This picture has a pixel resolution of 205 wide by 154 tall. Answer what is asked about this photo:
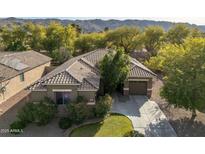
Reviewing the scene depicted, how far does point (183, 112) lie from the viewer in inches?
949

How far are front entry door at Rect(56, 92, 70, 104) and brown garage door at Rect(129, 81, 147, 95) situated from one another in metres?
8.94

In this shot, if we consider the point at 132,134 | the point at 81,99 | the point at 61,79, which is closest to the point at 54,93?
the point at 61,79

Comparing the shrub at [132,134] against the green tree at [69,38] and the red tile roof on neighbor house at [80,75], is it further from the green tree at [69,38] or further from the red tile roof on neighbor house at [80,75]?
the green tree at [69,38]

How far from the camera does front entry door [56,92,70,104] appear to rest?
22453 millimetres

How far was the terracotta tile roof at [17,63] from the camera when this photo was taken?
29.8m

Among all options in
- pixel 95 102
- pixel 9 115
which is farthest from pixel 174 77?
pixel 9 115

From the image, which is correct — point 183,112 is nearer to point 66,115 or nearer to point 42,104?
point 66,115

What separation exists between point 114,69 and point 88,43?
3043 cm

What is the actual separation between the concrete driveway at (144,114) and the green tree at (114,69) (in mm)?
2142

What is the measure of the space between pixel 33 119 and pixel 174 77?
1235 centimetres

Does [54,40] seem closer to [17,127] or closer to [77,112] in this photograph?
[77,112]

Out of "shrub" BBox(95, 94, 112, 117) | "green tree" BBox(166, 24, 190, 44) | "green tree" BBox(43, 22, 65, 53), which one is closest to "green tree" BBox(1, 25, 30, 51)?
"green tree" BBox(43, 22, 65, 53)

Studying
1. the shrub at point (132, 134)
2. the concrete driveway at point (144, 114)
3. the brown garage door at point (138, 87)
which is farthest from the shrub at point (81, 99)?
the brown garage door at point (138, 87)

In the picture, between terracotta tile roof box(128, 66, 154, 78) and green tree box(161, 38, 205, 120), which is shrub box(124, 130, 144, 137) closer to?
green tree box(161, 38, 205, 120)
